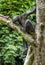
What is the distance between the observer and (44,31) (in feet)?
7.34

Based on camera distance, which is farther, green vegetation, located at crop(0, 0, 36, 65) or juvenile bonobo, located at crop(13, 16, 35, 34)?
green vegetation, located at crop(0, 0, 36, 65)

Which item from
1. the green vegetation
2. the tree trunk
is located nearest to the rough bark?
the tree trunk

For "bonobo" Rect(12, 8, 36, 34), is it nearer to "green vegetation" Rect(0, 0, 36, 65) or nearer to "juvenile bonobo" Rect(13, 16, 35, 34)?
"juvenile bonobo" Rect(13, 16, 35, 34)

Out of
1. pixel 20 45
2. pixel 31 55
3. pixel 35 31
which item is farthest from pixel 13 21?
pixel 20 45

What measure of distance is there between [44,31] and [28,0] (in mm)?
2456

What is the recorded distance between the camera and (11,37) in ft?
15.5

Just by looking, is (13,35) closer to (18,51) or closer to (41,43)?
(18,51)

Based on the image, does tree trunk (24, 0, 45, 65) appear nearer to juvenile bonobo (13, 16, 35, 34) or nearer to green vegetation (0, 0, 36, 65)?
juvenile bonobo (13, 16, 35, 34)

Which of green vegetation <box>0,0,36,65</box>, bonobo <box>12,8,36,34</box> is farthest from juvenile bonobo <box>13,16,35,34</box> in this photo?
green vegetation <box>0,0,36,65</box>

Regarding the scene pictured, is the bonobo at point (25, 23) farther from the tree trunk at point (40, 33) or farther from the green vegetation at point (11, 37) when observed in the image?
the green vegetation at point (11, 37)

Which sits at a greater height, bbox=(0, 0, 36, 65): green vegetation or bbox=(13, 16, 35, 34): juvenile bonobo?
bbox=(13, 16, 35, 34): juvenile bonobo

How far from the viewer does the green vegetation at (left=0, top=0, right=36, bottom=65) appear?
455 centimetres

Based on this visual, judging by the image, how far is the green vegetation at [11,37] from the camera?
4547 mm

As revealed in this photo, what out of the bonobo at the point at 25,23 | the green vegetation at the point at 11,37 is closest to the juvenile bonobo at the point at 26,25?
the bonobo at the point at 25,23
